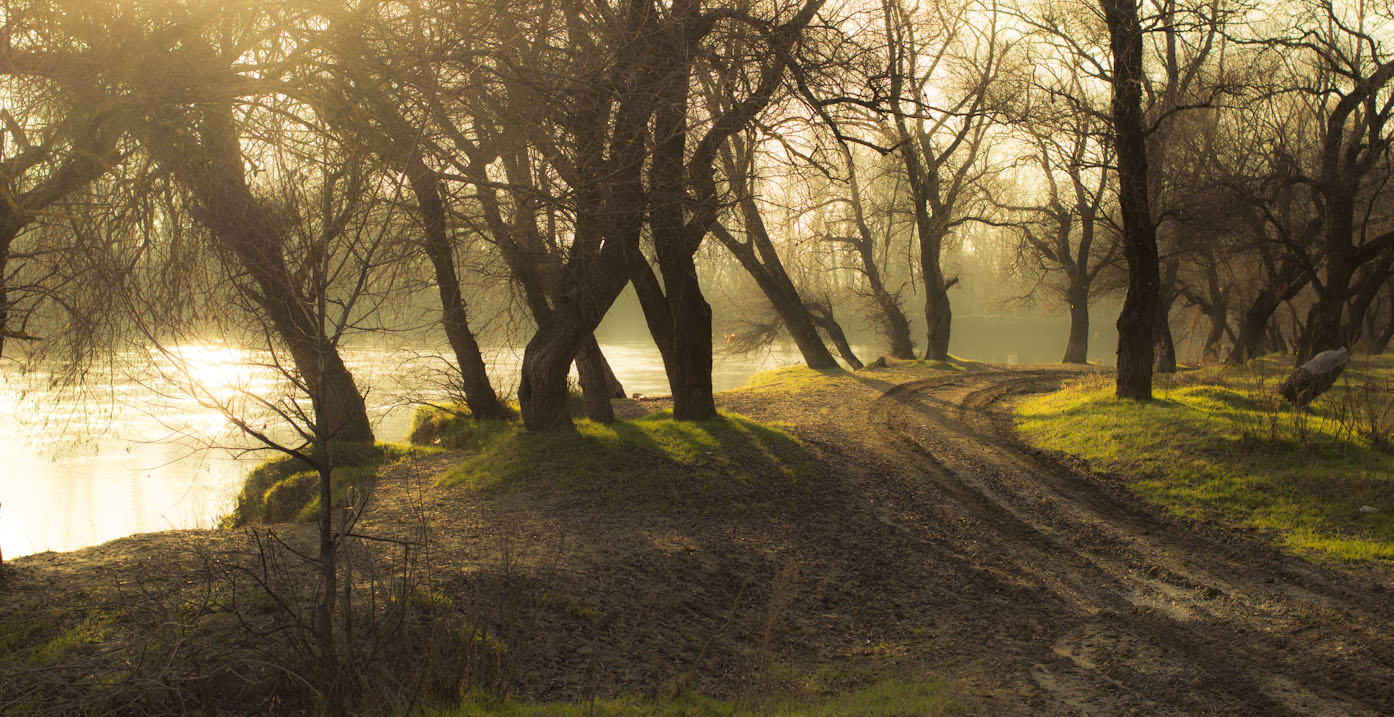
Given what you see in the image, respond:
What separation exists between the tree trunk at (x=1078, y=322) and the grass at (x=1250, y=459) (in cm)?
1511

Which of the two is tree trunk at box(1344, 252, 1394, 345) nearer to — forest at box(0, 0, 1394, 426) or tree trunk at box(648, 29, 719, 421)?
forest at box(0, 0, 1394, 426)

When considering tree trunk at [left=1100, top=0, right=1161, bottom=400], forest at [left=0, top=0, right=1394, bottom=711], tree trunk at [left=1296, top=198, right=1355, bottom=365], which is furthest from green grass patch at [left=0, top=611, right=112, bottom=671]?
tree trunk at [left=1296, top=198, right=1355, bottom=365]

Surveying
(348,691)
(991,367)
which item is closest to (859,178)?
(991,367)

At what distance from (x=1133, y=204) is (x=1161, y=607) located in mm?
8593

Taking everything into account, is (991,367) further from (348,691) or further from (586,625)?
(348,691)

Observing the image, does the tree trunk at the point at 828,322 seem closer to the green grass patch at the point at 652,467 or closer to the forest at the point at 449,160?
the forest at the point at 449,160

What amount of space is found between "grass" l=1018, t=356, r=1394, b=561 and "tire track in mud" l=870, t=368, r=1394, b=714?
1.76 feet

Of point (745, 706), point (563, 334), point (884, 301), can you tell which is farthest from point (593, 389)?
point (884, 301)

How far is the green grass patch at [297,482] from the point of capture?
395 inches

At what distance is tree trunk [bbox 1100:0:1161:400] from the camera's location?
12719mm

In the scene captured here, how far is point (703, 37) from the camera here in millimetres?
8297

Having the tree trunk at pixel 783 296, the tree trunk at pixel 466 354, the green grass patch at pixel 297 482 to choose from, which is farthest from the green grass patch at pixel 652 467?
the tree trunk at pixel 783 296

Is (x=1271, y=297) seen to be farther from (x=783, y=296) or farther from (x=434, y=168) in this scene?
(x=434, y=168)

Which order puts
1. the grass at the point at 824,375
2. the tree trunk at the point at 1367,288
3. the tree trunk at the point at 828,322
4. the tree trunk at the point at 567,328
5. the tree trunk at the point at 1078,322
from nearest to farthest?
the tree trunk at the point at 567,328 < the tree trunk at the point at 1367,288 < the grass at the point at 824,375 < the tree trunk at the point at 828,322 < the tree trunk at the point at 1078,322
